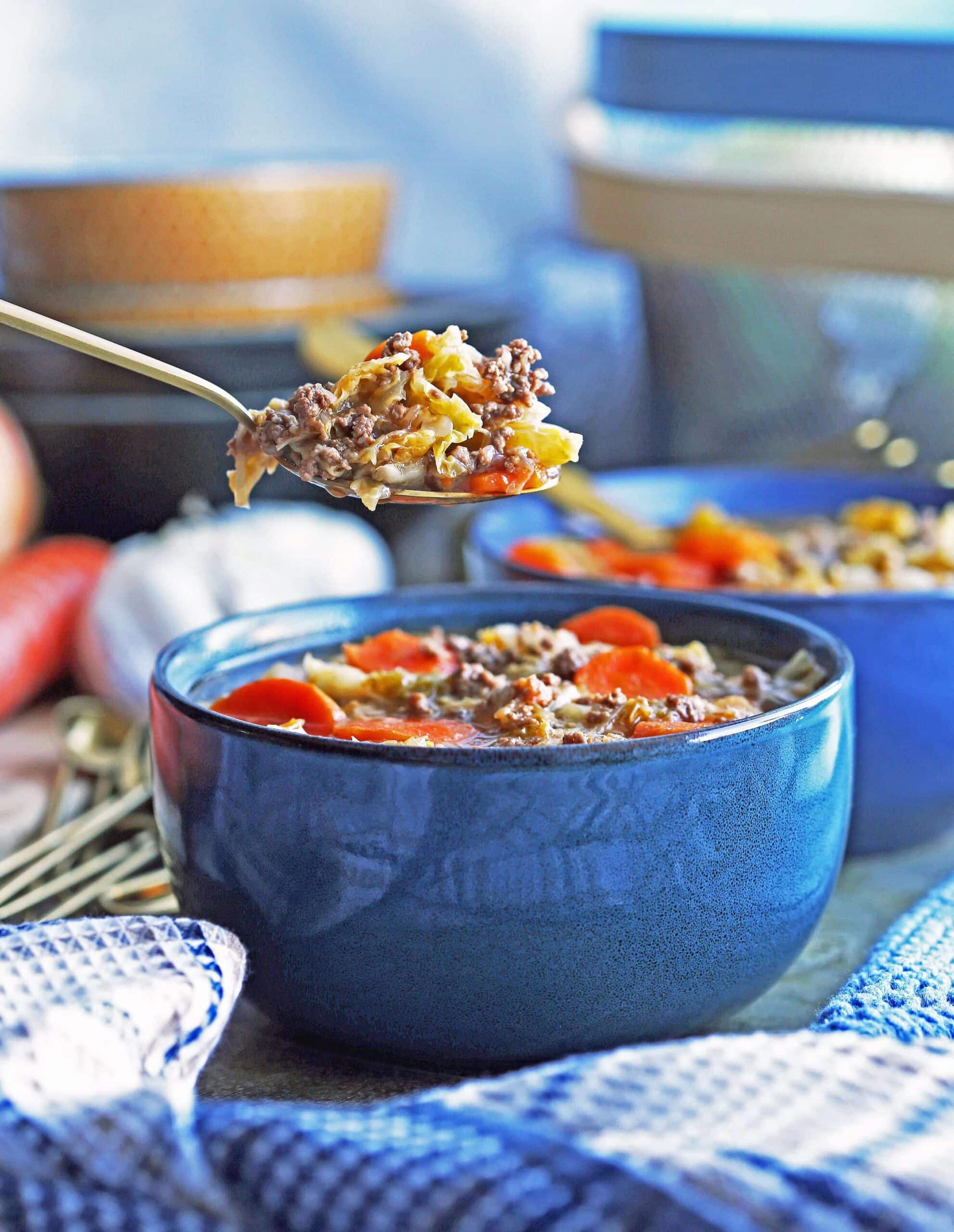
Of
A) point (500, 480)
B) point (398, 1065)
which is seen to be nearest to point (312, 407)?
point (500, 480)

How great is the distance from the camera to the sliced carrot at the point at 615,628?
4.22 ft

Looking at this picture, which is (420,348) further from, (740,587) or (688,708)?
(740,587)

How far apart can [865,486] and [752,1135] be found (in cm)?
116

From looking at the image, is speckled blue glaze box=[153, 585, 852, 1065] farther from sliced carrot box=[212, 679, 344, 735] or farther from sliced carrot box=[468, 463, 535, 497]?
sliced carrot box=[468, 463, 535, 497]

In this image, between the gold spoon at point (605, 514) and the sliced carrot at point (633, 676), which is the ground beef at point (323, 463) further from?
the gold spoon at point (605, 514)

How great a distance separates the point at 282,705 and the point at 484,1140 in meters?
0.45

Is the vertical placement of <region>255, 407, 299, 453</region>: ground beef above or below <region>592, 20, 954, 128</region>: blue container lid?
below

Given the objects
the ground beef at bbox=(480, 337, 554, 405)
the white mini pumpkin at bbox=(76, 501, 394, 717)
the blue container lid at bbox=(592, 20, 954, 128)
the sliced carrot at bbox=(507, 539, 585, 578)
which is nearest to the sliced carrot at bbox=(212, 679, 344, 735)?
the ground beef at bbox=(480, 337, 554, 405)

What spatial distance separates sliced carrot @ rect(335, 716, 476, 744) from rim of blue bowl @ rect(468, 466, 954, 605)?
0.87ft

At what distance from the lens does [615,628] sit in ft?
4.25

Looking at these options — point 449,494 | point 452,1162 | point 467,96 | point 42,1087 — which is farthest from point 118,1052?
point 467,96

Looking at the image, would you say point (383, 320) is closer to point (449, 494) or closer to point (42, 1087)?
point (449, 494)

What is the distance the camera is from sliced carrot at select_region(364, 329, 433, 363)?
1.11 meters

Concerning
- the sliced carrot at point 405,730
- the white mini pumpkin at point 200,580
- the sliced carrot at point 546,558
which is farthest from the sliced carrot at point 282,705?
the white mini pumpkin at point 200,580
